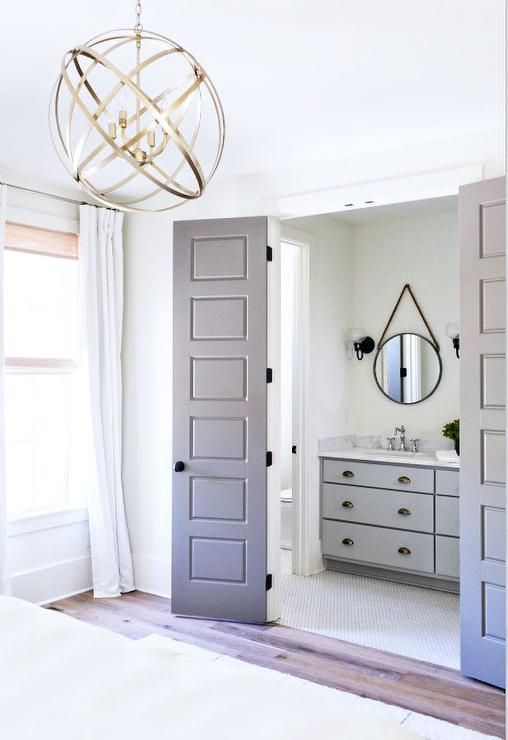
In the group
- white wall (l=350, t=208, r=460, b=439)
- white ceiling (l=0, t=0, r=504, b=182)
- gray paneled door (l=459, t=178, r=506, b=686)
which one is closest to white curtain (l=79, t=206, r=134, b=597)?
white ceiling (l=0, t=0, r=504, b=182)

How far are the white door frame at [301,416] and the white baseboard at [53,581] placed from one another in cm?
147

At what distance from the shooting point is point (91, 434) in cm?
440

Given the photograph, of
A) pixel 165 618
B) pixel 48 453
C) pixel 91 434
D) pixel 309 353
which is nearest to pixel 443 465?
pixel 309 353

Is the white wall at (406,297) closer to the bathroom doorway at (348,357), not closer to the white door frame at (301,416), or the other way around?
the bathroom doorway at (348,357)

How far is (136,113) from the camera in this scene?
191cm

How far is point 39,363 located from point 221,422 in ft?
4.09

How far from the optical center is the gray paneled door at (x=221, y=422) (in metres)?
3.94

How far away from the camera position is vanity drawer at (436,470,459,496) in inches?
177

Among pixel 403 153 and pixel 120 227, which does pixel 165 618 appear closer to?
pixel 120 227

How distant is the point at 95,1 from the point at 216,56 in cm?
56

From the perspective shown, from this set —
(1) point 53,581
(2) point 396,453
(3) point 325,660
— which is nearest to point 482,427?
(3) point 325,660

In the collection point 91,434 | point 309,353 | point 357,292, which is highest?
point 357,292

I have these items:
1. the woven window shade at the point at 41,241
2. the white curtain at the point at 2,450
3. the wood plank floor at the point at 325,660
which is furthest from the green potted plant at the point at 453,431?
the white curtain at the point at 2,450

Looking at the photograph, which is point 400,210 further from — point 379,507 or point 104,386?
point 104,386
